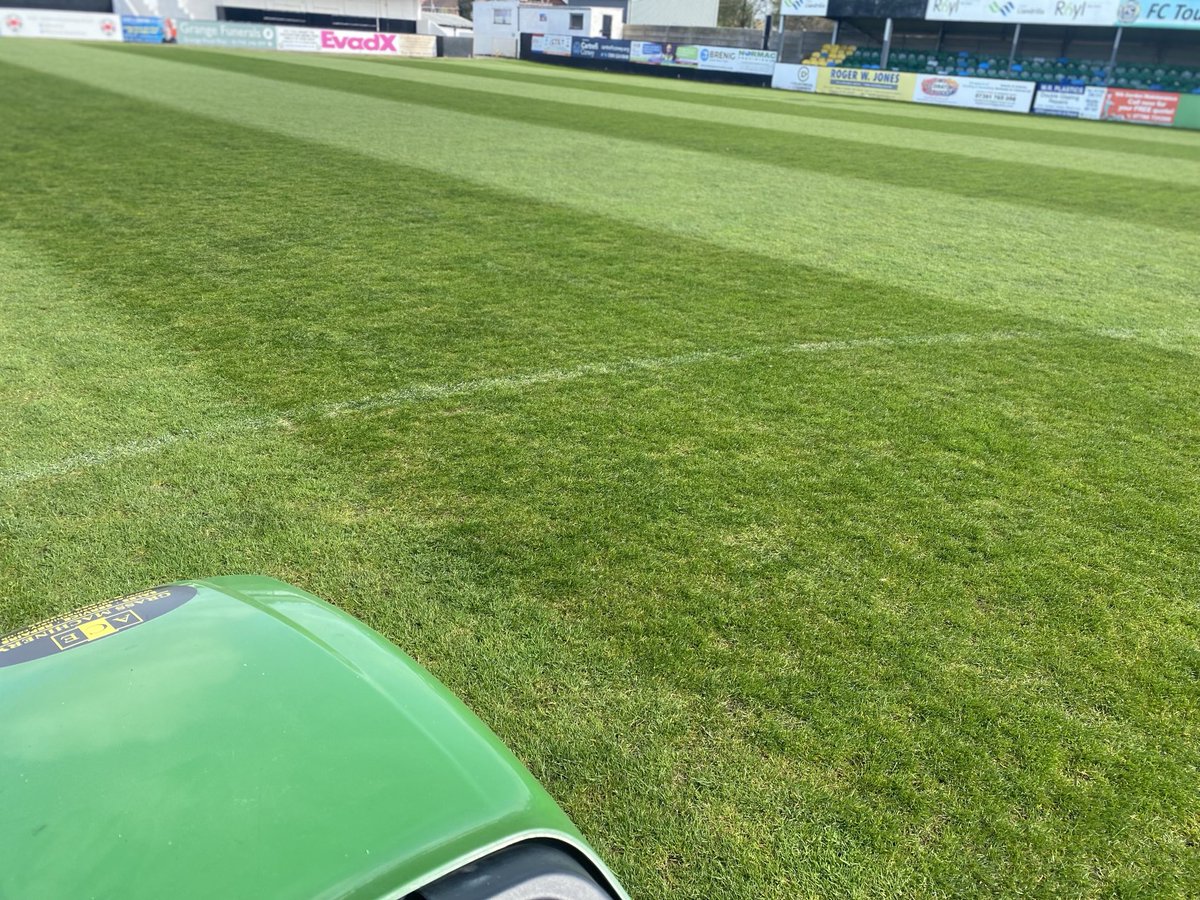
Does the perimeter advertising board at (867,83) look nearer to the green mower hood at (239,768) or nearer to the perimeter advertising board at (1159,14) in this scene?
the perimeter advertising board at (1159,14)

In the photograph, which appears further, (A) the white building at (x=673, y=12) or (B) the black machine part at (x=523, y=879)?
(A) the white building at (x=673, y=12)

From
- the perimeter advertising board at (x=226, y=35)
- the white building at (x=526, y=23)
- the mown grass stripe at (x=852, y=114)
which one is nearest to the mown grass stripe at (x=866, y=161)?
the mown grass stripe at (x=852, y=114)

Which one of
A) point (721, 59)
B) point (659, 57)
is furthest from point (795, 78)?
point (659, 57)

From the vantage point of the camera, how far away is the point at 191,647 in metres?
1.80

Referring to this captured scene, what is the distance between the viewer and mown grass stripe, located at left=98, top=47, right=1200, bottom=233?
485 inches

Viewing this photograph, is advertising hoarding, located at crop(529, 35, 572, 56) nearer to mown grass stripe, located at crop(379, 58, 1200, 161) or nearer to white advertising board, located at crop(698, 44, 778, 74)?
white advertising board, located at crop(698, 44, 778, 74)

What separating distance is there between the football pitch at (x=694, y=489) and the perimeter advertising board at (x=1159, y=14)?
25.4 m

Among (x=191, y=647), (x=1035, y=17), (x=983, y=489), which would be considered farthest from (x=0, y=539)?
(x=1035, y=17)

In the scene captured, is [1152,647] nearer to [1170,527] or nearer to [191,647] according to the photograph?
[1170,527]

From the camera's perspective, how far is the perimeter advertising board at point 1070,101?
27.8 meters

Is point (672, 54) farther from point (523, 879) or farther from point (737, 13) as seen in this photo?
point (523, 879)

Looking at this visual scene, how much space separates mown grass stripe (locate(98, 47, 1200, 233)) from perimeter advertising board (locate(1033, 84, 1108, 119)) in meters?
14.7

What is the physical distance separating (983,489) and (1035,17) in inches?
1370

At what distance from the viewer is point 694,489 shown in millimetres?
4059
